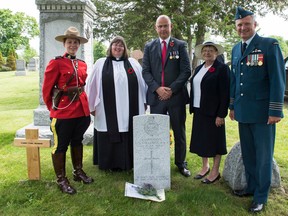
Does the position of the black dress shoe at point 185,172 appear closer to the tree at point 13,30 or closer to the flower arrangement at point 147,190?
the flower arrangement at point 147,190

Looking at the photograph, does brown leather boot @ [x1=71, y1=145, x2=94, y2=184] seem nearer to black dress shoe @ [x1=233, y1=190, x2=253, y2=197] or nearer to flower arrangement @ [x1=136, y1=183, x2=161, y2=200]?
flower arrangement @ [x1=136, y1=183, x2=161, y2=200]

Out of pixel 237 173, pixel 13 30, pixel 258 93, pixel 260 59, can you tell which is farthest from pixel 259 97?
pixel 13 30

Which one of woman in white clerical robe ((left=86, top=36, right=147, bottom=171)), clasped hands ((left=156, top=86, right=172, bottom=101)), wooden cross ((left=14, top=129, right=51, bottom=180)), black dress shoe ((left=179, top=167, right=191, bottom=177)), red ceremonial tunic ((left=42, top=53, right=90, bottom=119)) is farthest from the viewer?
black dress shoe ((left=179, top=167, right=191, bottom=177))

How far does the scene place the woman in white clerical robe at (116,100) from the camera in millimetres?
4168

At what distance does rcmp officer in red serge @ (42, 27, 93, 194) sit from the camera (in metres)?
3.61

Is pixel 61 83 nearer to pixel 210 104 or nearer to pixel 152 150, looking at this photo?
pixel 152 150

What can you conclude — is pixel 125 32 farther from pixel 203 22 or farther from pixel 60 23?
pixel 60 23

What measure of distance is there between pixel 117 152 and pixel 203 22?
8.95 m

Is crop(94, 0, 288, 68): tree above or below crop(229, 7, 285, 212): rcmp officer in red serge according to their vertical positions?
above

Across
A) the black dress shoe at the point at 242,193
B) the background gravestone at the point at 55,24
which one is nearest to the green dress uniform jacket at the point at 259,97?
the black dress shoe at the point at 242,193

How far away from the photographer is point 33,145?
13.0 ft

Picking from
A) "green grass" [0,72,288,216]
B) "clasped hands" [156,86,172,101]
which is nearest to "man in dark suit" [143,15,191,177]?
"clasped hands" [156,86,172,101]

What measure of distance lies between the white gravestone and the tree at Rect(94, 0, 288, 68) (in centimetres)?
838

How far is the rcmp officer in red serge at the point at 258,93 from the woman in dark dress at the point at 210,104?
13.9 inches
